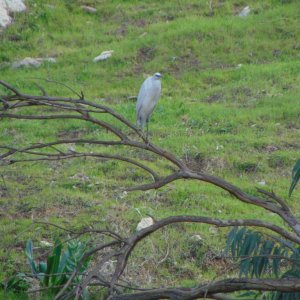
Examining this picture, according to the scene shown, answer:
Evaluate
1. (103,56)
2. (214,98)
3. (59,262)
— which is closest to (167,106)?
(214,98)

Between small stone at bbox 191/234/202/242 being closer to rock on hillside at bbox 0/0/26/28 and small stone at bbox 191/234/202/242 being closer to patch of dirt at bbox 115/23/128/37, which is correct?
patch of dirt at bbox 115/23/128/37

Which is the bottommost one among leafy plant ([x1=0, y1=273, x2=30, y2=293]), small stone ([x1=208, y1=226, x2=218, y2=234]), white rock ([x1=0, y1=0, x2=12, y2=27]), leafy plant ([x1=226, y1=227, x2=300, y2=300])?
small stone ([x1=208, y1=226, x2=218, y2=234])

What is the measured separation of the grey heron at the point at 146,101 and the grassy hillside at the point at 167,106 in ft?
0.95

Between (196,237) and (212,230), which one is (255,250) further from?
(212,230)

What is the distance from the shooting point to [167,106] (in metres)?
11.7

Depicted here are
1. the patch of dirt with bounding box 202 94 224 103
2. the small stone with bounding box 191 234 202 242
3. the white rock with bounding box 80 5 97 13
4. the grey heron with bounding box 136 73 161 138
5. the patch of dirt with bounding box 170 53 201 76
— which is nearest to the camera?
the small stone with bounding box 191 234 202 242

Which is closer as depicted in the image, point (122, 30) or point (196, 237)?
point (196, 237)

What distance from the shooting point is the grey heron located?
34.4 ft

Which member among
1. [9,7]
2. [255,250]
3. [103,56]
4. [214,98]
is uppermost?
[255,250]

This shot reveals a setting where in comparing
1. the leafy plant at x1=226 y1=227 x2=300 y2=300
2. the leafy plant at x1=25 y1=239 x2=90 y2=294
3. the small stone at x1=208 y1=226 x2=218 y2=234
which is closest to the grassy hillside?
the small stone at x1=208 y1=226 x2=218 y2=234

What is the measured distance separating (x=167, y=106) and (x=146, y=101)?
1.26 m

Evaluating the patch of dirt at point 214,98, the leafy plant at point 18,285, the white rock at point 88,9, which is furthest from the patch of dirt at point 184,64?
the leafy plant at point 18,285

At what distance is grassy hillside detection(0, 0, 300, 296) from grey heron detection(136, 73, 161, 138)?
288mm

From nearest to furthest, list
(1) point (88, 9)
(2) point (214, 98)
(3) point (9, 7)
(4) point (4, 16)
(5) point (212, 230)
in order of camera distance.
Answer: (5) point (212, 230) < (2) point (214, 98) < (4) point (4, 16) < (3) point (9, 7) < (1) point (88, 9)
